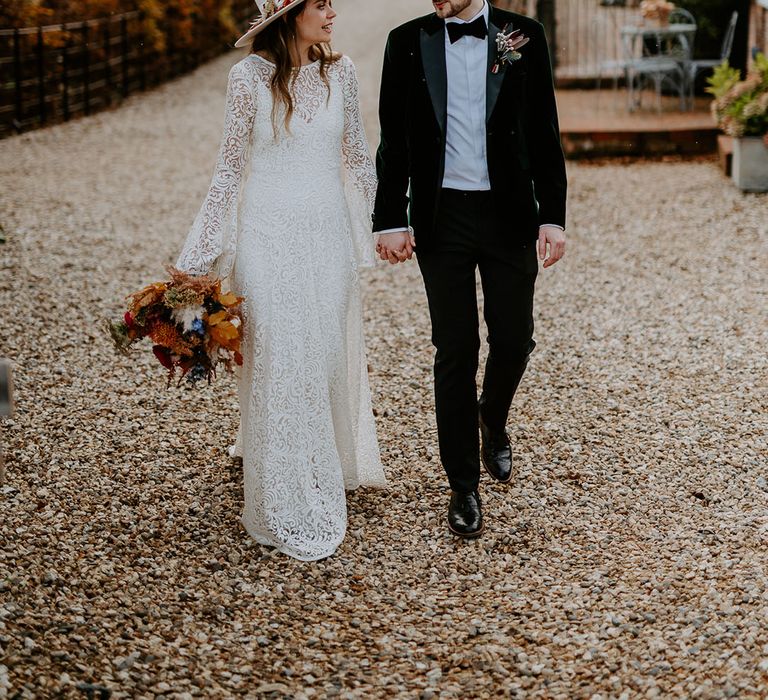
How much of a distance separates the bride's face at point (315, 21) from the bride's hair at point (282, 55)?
0.08ft

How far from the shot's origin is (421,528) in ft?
13.6

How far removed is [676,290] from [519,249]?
3.56 m

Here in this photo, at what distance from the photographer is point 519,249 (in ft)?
12.6

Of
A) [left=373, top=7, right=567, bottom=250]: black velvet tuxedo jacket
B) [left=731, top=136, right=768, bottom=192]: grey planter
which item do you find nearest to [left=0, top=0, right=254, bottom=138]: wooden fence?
[left=731, top=136, right=768, bottom=192]: grey planter

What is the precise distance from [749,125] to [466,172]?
643 cm

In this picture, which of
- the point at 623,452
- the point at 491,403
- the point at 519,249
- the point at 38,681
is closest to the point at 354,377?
the point at 491,403

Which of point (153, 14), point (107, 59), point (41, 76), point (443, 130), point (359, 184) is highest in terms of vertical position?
point (443, 130)

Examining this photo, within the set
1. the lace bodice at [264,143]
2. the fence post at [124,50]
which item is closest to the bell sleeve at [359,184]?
the lace bodice at [264,143]

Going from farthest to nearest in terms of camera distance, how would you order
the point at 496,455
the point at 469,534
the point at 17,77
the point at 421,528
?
the point at 17,77 → the point at 496,455 → the point at 421,528 → the point at 469,534

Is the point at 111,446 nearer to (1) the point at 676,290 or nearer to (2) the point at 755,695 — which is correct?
(2) the point at 755,695

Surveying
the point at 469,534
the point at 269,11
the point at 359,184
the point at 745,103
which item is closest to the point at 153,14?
the point at 745,103

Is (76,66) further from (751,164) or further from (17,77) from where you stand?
(751,164)

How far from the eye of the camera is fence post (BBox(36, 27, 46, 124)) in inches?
537

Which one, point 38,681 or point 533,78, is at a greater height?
point 533,78
